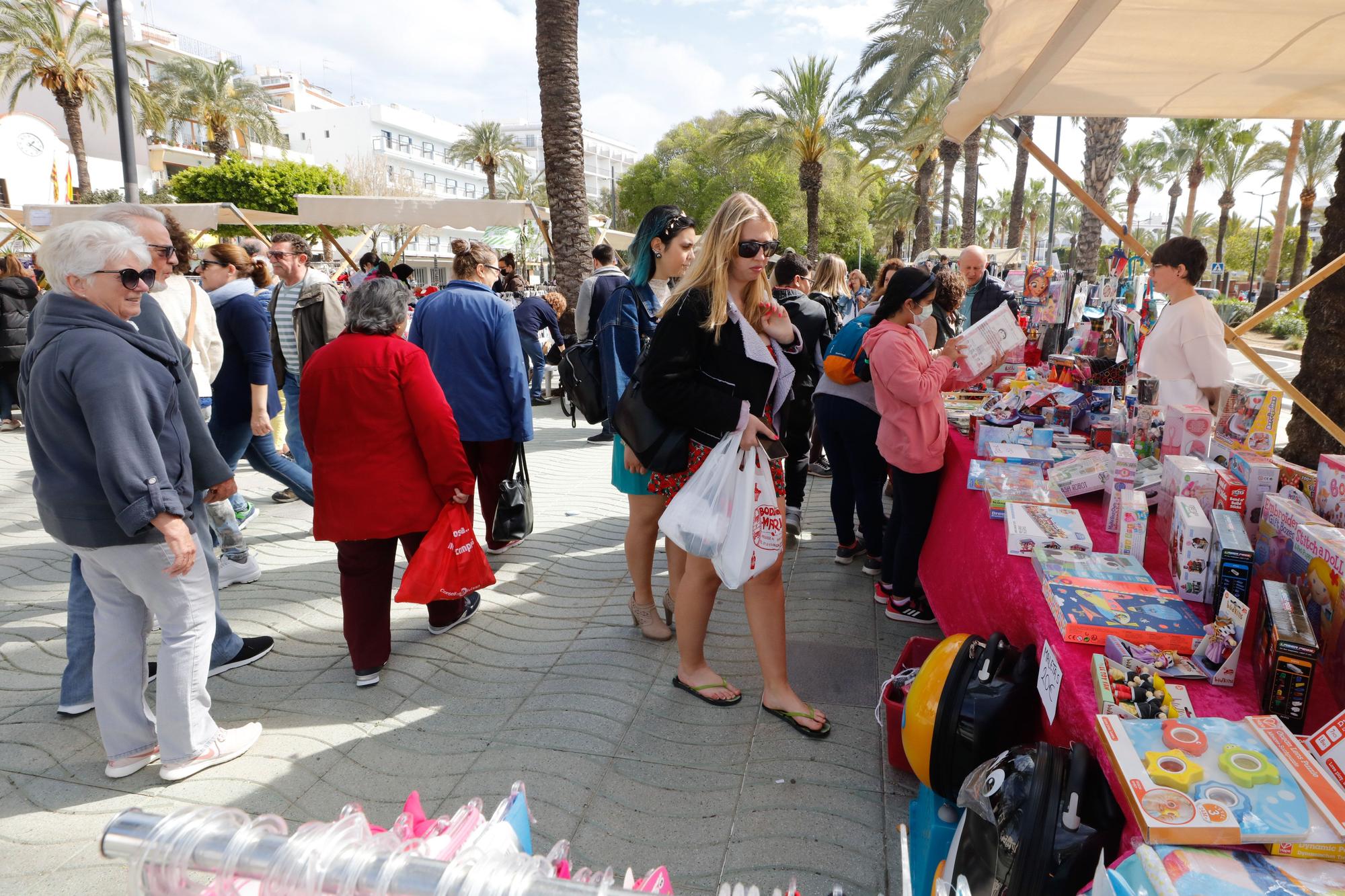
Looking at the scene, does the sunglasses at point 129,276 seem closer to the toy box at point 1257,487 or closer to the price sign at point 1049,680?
the price sign at point 1049,680

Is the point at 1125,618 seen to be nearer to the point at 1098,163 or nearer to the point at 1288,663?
the point at 1288,663

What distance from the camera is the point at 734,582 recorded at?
8.66 ft

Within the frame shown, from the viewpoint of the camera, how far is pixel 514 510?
4543 mm

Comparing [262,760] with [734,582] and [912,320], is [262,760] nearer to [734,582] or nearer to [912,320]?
[734,582]

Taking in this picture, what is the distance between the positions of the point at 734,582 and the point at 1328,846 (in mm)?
1660

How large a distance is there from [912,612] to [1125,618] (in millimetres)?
2104

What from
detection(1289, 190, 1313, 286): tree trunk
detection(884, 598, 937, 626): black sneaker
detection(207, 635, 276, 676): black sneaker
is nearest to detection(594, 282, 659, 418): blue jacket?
detection(884, 598, 937, 626): black sneaker

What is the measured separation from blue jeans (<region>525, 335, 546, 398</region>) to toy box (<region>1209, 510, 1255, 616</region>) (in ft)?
21.2

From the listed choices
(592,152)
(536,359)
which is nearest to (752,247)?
(536,359)

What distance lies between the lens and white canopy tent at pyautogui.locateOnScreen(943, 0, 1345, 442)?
240 centimetres

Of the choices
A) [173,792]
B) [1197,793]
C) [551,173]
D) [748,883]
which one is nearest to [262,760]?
[173,792]

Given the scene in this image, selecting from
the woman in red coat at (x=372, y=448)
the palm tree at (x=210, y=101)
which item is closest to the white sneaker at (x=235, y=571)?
the woman in red coat at (x=372, y=448)

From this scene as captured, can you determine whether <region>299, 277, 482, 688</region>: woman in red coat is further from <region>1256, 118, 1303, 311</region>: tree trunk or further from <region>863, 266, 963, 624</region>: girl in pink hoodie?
<region>1256, 118, 1303, 311</region>: tree trunk

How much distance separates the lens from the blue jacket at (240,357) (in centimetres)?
457
